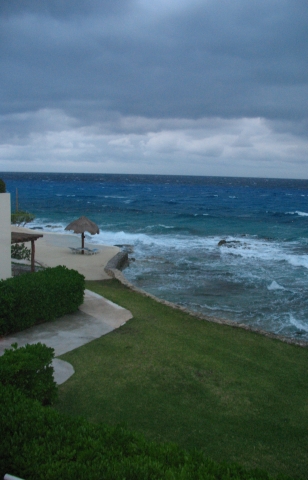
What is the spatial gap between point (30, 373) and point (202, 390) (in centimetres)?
295

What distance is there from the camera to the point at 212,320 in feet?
37.0

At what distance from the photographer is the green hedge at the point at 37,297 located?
891 cm

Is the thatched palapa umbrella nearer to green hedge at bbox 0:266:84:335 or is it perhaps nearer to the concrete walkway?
the concrete walkway

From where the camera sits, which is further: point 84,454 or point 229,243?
point 229,243

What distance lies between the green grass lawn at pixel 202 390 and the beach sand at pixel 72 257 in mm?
7073

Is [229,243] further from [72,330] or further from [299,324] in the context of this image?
[72,330]

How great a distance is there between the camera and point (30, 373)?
19.2 feet

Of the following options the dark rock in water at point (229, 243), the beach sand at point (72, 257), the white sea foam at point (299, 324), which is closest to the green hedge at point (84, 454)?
the white sea foam at point (299, 324)

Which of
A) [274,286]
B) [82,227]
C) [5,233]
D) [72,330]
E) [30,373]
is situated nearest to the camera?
[30,373]

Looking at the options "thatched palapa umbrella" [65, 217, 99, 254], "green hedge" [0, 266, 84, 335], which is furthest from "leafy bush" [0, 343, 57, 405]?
"thatched palapa umbrella" [65, 217, 99, 254]

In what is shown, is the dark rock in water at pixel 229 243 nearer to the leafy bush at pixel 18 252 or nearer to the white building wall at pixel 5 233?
the leafy bush at pixel 18 252

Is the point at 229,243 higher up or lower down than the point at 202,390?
lower down

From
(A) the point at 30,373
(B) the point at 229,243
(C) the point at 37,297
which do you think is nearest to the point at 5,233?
(C) the point at 37,297

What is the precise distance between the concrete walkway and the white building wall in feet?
5.67
